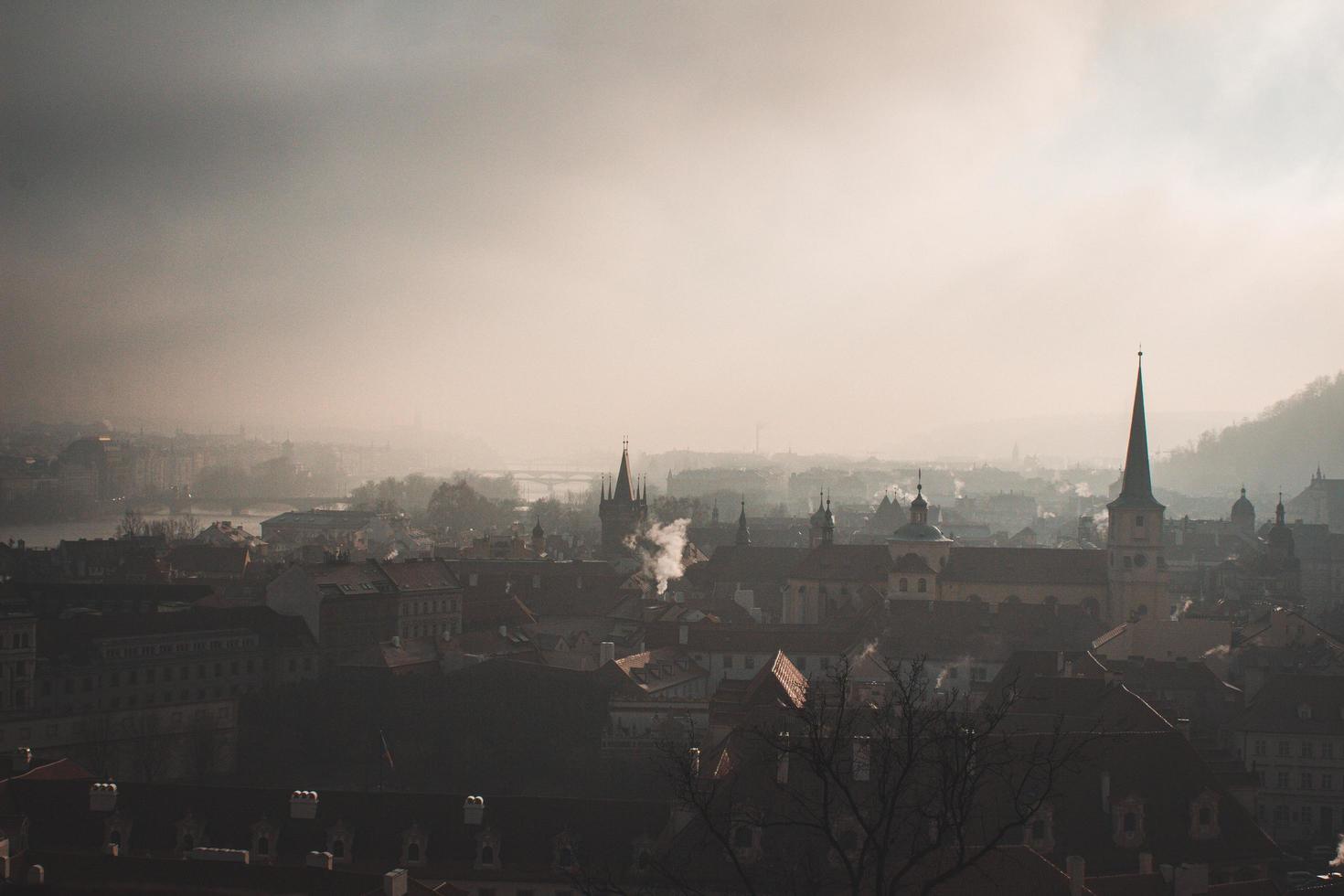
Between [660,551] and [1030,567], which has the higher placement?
[1030,567]

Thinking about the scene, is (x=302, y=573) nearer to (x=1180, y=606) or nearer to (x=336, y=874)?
(x=336, y=874)

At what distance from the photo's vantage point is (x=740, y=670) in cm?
6656

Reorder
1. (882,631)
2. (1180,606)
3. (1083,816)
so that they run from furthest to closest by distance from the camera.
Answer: (1180,606), (882,631), (1083,816)

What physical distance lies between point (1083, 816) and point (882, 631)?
106 feet

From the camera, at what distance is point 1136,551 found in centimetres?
7269

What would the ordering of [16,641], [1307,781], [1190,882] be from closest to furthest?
[1190,882]
[1307,781]
[16,641]

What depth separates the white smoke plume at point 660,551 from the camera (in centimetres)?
9638

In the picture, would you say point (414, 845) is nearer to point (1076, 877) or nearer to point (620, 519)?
point (1076, 877)

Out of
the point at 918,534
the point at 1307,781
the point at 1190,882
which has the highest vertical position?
the point at 918,534

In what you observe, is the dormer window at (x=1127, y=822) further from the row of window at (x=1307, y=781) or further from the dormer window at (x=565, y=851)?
the row of window at (x=1307, y=781)

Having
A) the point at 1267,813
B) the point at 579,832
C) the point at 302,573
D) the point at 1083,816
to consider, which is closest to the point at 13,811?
the point at 579,832

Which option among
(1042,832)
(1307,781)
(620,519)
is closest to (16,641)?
(1042,832)

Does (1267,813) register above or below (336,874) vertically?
below

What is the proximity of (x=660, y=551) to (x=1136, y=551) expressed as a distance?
42.8 metres
